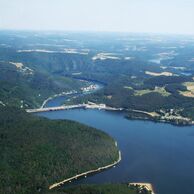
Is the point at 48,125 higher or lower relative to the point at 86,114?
higher

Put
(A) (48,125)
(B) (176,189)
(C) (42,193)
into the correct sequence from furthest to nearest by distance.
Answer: (A) (48,125) < (B) (176,189) < (C) (42,193)

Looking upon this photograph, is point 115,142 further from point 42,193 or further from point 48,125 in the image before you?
point 42,193

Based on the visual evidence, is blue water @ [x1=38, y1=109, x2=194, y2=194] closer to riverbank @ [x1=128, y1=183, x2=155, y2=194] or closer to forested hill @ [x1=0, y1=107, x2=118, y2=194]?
riverbank @ [x1=128, y1=183, x2=155, y2=194]

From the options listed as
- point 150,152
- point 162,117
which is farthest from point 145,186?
point 162,117

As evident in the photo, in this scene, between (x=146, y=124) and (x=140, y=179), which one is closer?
(x=140, y=179)

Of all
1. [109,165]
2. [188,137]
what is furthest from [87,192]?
[188,137]

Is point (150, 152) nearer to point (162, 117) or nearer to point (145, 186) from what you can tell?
point (145, 186)

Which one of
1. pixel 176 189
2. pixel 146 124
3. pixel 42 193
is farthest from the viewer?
pixel 146 124

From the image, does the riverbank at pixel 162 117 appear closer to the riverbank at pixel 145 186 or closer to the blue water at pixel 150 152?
the blue water at pixel 150 152
